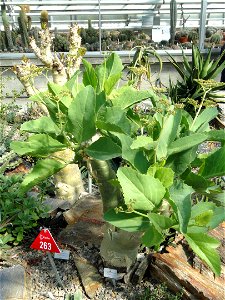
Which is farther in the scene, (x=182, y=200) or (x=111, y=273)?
(x=111, y=273)

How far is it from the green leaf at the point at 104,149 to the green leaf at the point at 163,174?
0.14 metres

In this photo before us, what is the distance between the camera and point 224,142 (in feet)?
6.25

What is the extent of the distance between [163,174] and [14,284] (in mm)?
879

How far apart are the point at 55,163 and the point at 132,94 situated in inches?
17.9

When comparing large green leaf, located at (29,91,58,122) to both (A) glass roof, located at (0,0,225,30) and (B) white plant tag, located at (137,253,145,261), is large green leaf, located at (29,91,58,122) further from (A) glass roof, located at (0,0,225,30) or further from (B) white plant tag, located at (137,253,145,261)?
(A) glass roof, located at (0,0,225,30)

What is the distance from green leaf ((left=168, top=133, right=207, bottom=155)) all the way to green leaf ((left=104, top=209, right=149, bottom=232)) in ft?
0.92

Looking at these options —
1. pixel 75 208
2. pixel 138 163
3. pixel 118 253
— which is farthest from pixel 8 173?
pixel 138 163

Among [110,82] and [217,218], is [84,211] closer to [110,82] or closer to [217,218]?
[110,82]

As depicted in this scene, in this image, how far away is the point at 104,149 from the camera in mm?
1726

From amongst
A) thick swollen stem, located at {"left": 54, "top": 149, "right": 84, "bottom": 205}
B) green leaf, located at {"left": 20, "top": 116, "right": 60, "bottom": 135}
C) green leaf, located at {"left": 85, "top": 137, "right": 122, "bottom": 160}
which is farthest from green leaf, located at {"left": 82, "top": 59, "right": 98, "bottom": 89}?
thick swollen stem, located at {"left": 54, "top": 149, "right": 84, "bottom": 205}

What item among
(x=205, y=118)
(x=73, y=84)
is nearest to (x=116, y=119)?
(x=73, y=84)

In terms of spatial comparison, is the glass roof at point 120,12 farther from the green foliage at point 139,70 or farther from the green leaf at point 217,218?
the green leaf at point 217,218

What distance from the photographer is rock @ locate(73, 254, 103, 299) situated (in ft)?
6.57

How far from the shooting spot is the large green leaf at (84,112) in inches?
68.3
